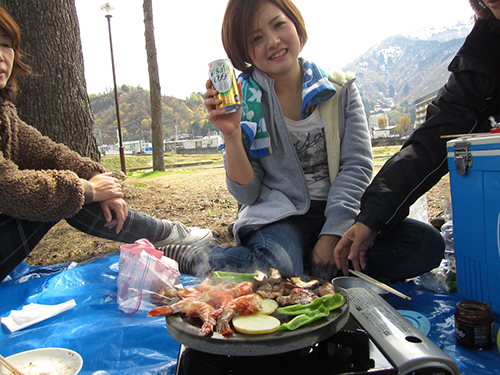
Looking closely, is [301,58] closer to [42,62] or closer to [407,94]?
[42,62]

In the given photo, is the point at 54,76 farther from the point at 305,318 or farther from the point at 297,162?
the point at 305,318

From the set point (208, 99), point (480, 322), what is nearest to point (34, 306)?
point (208, 99)

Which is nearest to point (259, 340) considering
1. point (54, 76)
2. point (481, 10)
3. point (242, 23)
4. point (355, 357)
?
point (355, 357)

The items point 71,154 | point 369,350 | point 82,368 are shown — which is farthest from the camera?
point 71,154

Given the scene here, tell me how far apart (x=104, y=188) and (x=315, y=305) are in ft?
6.22

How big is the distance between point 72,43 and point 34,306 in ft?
13.6

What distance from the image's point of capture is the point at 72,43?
5.06m

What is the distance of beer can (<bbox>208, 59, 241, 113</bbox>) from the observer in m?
1.85

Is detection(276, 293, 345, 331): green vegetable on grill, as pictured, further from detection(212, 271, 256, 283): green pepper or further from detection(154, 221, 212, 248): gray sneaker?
detection(154, 221, 212, 248): gray sneaker

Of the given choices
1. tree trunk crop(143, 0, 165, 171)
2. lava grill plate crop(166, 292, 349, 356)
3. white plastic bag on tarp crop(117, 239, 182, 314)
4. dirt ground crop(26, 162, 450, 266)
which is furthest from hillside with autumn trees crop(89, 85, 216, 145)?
lava grill plate crop(166, 292, 349, 356)

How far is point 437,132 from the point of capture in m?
2.15

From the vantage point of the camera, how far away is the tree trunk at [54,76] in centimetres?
472

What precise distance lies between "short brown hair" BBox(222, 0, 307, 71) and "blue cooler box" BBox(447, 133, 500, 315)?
51.9 inches

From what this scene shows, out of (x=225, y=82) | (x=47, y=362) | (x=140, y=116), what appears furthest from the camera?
(x=140, y=116)
